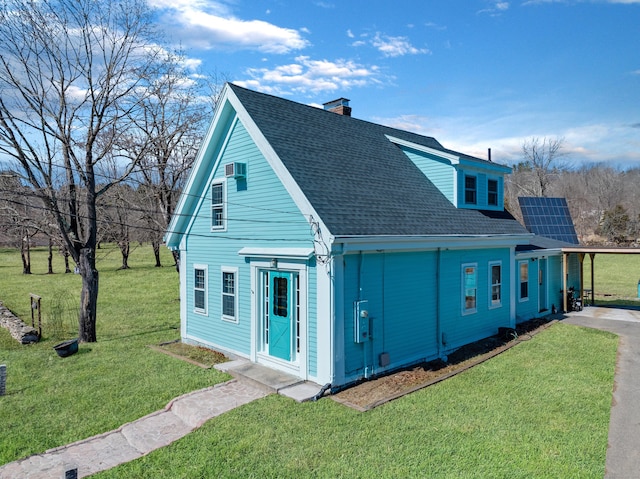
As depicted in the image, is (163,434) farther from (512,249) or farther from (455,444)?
(512,249)

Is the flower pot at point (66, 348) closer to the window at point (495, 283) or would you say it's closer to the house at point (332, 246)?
the house at point (332, 246)

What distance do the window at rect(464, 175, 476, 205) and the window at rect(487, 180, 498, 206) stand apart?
1.20 metres

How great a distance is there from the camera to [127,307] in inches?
864

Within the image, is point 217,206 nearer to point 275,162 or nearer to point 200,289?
point 200,289

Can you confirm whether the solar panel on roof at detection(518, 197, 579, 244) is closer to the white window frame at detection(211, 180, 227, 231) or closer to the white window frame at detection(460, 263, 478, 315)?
the white window frame at detection(460, 263, 478, 315)

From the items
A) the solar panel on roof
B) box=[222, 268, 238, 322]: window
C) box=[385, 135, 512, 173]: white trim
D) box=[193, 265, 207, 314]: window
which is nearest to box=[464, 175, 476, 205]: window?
box=[385, 135, 512, 173]: white trim

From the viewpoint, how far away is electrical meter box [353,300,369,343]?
9.50 m

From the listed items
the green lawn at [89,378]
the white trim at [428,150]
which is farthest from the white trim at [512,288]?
the green lawn at [89,378]

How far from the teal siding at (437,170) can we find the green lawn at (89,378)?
930 centimetres

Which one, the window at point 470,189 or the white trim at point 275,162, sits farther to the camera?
the window at point 470,189

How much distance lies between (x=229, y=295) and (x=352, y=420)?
5.68m

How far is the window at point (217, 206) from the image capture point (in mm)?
12719

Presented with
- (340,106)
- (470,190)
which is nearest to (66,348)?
(340,106)

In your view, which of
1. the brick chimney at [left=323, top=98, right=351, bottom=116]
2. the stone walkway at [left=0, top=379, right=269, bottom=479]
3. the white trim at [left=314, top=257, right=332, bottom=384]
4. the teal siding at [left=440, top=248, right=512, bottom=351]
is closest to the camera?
the stone walkway at [left=0, top=379, right=269, bottom=479]
